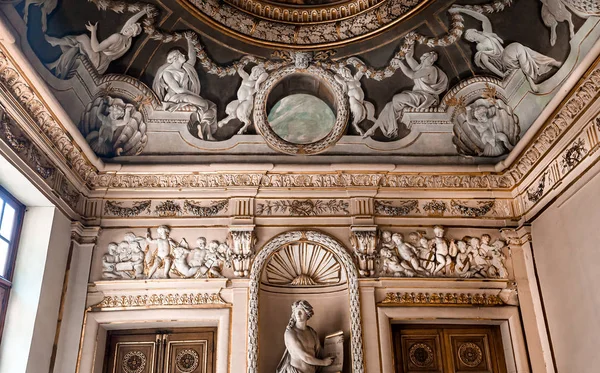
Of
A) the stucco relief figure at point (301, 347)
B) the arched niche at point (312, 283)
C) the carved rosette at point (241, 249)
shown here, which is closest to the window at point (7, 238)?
the carved rosette at point (241, 249)

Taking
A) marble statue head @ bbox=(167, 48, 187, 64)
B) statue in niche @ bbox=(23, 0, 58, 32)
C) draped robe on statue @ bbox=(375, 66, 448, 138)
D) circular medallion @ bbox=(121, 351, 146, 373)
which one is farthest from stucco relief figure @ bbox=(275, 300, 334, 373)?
statue in niche @ bbox=(23, 0, 58, 32)

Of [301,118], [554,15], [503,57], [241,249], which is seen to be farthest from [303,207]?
[554,15]

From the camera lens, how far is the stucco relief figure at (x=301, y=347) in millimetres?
7914

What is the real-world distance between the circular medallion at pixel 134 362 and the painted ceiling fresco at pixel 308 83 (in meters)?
3.31

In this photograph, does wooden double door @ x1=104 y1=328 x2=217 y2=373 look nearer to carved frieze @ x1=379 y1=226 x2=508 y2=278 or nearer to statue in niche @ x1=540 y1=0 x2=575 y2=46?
carved frieze @ x1=379 y1=226 x2=508 y2=278

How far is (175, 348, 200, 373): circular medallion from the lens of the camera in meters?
8.53

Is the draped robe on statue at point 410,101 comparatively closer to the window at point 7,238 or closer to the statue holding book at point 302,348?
the statue holding book at point 302,348

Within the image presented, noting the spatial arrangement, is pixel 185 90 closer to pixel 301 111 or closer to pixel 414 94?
pixel 301 111

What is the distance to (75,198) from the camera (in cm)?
885

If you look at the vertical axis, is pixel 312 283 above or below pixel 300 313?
above

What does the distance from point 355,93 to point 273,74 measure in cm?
157

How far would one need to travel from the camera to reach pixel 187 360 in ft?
28.2

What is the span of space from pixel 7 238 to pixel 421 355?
21.5 ft

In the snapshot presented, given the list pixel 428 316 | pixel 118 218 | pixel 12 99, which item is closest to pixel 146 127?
pixel 118 218
